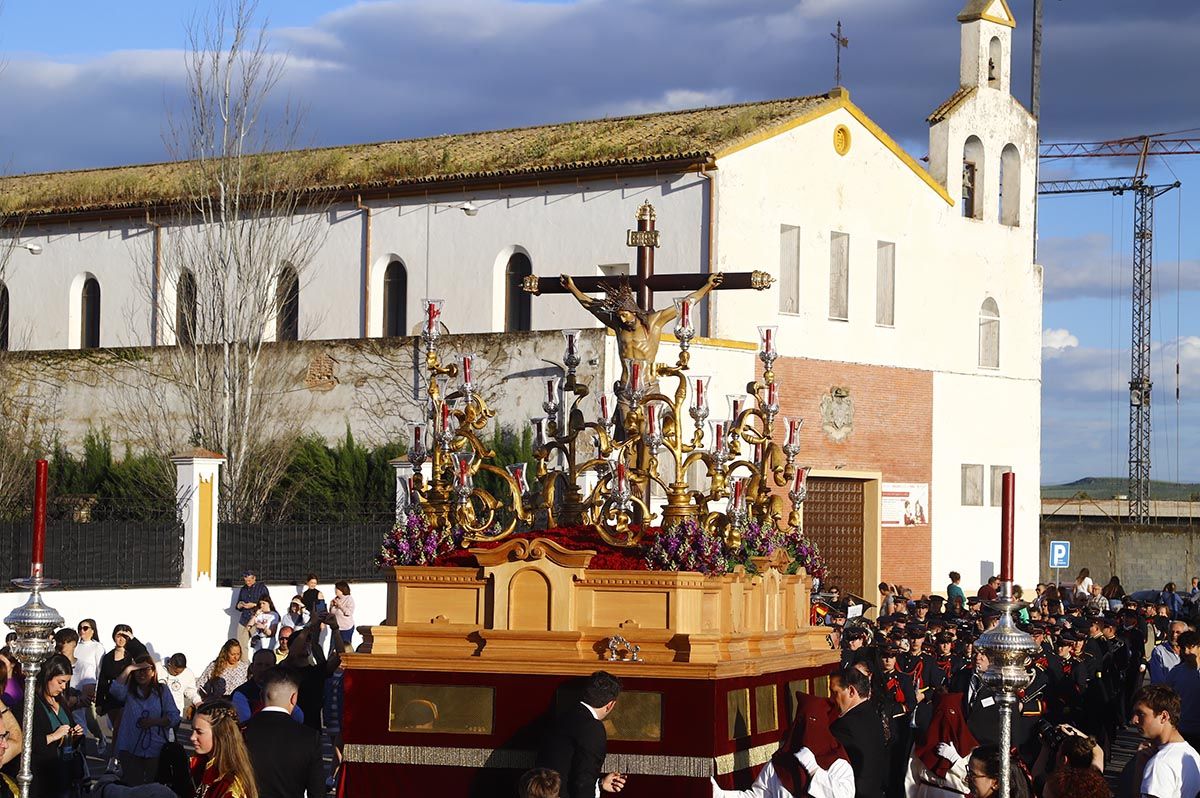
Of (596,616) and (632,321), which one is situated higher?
(632,321)

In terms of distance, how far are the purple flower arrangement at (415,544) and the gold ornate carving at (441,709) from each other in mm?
805

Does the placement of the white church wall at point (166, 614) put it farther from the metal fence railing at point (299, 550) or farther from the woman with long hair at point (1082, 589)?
the woman with long hair at point (1082, 589)

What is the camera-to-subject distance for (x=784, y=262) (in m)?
30.5

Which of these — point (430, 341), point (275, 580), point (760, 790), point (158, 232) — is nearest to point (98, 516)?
point (275, 580)

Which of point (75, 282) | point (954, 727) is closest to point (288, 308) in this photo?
point (75, 282)

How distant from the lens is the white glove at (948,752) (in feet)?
31.2

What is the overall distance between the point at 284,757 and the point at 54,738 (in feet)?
6.63

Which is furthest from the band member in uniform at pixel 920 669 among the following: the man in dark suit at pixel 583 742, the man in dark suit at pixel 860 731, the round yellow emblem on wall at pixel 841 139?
the round yellow emblem on wall at pixel 841 139

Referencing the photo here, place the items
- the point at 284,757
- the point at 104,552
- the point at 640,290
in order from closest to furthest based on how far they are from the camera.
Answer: the point at 284,757 < the point at 640,290 < the point at 104,552

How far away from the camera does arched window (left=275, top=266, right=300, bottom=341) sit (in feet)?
108

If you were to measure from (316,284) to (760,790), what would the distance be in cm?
2512

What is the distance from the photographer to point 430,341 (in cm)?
1083

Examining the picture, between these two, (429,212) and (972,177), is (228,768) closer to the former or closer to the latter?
(429,212)

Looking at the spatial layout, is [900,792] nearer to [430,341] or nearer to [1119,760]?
[430,341]
